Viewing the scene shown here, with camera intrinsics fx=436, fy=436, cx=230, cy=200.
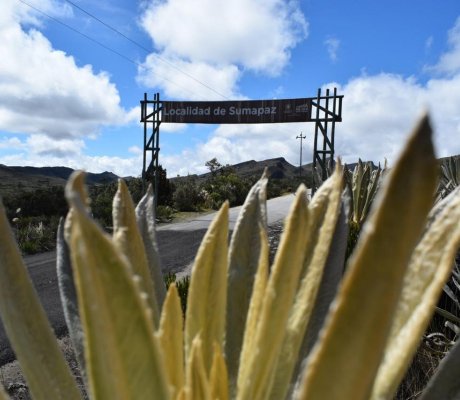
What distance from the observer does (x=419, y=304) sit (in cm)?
46

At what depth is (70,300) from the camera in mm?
629

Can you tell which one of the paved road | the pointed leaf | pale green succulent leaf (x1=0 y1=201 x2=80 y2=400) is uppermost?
pale green succulent leaf (x1=0 y1=201 x2=80 y2=400)

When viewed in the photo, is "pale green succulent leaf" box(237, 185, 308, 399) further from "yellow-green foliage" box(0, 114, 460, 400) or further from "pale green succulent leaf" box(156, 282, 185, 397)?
"pale green succulent leaf" box(156, 282, 185, 397)

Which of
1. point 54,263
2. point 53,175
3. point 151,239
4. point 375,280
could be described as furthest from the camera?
point 53,175

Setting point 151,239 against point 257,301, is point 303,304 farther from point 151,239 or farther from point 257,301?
point 151,239

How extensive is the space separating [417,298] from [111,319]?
12.2 inches

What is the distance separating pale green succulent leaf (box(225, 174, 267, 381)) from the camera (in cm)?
67

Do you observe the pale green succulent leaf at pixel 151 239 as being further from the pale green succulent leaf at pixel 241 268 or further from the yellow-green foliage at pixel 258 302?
the pale green succulent leaf at pixel 241 268

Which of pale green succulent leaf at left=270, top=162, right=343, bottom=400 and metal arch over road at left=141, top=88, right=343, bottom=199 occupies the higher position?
metal arch over road at left=141, top=88, right=343, bottom=199

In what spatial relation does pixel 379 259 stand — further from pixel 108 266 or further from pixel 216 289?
pixel 216 289

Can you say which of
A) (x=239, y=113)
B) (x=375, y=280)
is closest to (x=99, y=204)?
(x=239, y=113)

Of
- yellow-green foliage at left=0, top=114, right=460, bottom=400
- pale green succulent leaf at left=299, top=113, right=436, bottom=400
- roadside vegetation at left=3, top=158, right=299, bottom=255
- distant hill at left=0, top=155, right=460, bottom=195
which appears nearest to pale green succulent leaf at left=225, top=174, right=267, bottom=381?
yellow-green foliage at left=0, top=114, right=460, bottom=400

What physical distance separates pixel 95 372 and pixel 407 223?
30 centimetres

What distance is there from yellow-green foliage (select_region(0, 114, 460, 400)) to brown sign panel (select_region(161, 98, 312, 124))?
41.1 feet
